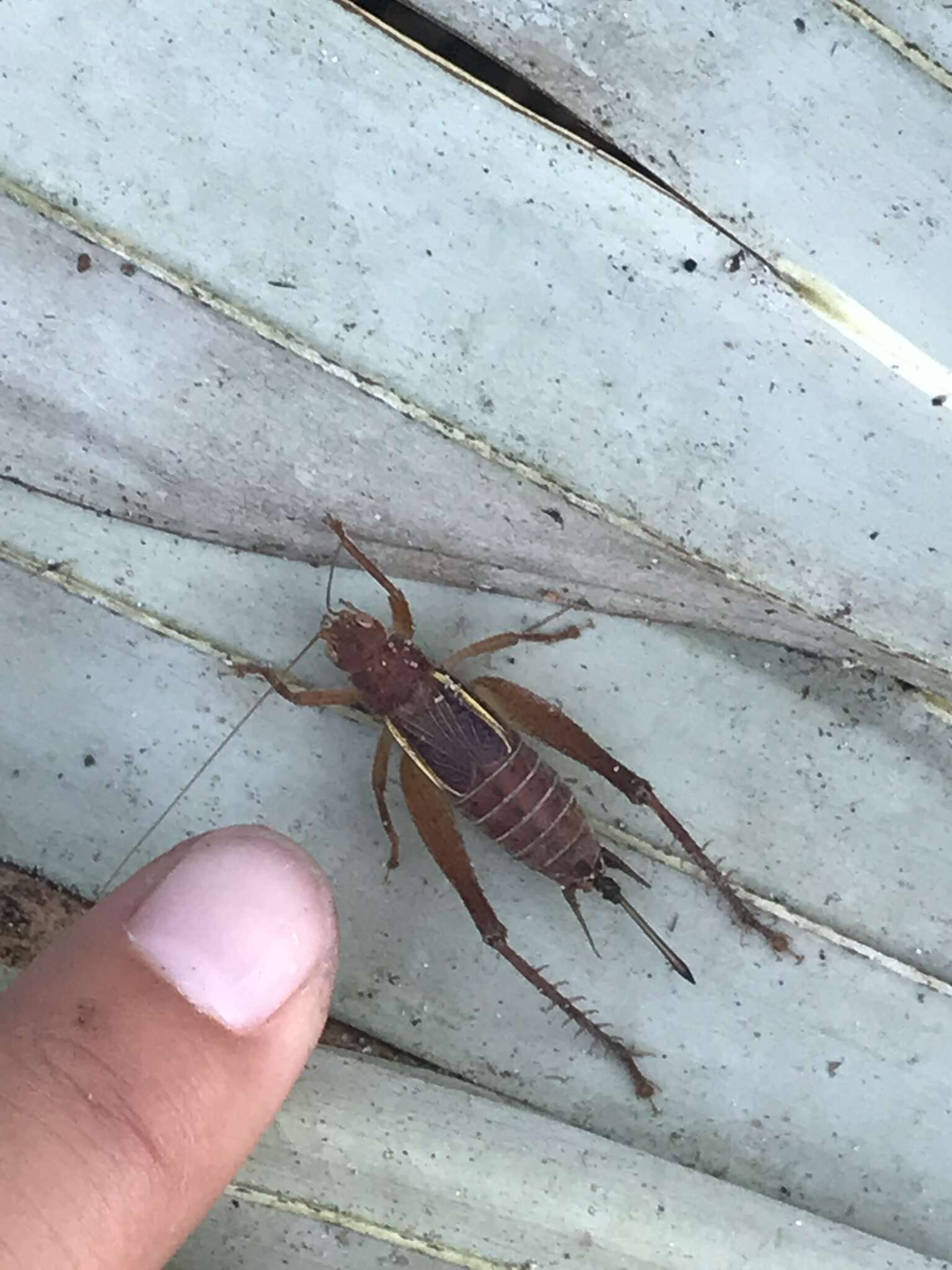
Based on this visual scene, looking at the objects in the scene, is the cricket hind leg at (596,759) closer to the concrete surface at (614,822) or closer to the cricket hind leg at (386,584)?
the concrete surface at (614,822)

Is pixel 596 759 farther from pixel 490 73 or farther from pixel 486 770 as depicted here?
pixel 490 73

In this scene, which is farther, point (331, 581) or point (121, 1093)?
point (331, 581)

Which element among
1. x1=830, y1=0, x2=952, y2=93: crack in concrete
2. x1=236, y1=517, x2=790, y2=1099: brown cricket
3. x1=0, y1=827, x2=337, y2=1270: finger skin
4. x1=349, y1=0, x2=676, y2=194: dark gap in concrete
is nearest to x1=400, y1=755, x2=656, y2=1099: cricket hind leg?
x1=236, y1=517, x2=790, y2=1099: brown cricket

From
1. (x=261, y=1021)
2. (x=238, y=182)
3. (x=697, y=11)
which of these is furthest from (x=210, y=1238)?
(x=697, y=11)

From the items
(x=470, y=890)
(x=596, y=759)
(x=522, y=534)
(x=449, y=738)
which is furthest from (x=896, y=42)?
(x=470, y=890)

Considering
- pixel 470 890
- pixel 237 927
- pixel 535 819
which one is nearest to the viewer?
pixel 237 927

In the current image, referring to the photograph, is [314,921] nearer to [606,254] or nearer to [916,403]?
[606,254]

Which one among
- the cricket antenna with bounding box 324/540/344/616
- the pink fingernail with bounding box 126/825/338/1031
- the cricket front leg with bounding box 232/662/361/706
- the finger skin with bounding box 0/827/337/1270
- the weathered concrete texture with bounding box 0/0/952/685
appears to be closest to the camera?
the finger skin with bounding box 0/827/337/1270

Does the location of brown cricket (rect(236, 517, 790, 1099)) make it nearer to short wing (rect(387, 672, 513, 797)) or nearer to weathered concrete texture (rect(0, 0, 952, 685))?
short wing (rect(387, 672, 513, 797))
